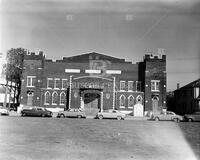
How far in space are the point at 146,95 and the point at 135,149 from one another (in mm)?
16328

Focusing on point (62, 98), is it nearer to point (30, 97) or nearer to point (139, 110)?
point (30, 97)

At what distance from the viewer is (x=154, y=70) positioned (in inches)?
788

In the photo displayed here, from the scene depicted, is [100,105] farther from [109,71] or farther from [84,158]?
[84,158]

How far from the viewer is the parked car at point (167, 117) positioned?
1714cm

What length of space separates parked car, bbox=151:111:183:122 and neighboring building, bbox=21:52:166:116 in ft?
2.92

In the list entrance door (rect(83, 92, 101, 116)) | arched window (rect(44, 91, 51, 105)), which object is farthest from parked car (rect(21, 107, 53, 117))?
entrance door (rect(83, 92, 101, 116))

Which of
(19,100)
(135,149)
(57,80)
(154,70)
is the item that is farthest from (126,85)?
(135,149)

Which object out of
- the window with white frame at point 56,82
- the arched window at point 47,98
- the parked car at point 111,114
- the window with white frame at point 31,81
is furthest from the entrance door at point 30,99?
the parked car at point 111,114

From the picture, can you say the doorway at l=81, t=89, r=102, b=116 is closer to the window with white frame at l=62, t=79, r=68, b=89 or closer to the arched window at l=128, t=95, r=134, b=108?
the window with white frame at l=62, t=79, r=68, b=89

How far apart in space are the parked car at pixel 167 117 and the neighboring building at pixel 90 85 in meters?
0.89

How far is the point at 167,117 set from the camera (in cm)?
1803

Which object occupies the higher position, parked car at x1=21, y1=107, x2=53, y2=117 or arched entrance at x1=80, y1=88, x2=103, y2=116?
arched entrance at x1=80, y1=88, x2=103, y2=116

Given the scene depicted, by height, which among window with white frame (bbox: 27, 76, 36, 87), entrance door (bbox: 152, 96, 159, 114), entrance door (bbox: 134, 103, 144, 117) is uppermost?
Answer: window with white frame (bbox: 27, 76, 36, 87)

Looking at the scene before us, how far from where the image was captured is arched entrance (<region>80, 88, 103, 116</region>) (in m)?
23.3
